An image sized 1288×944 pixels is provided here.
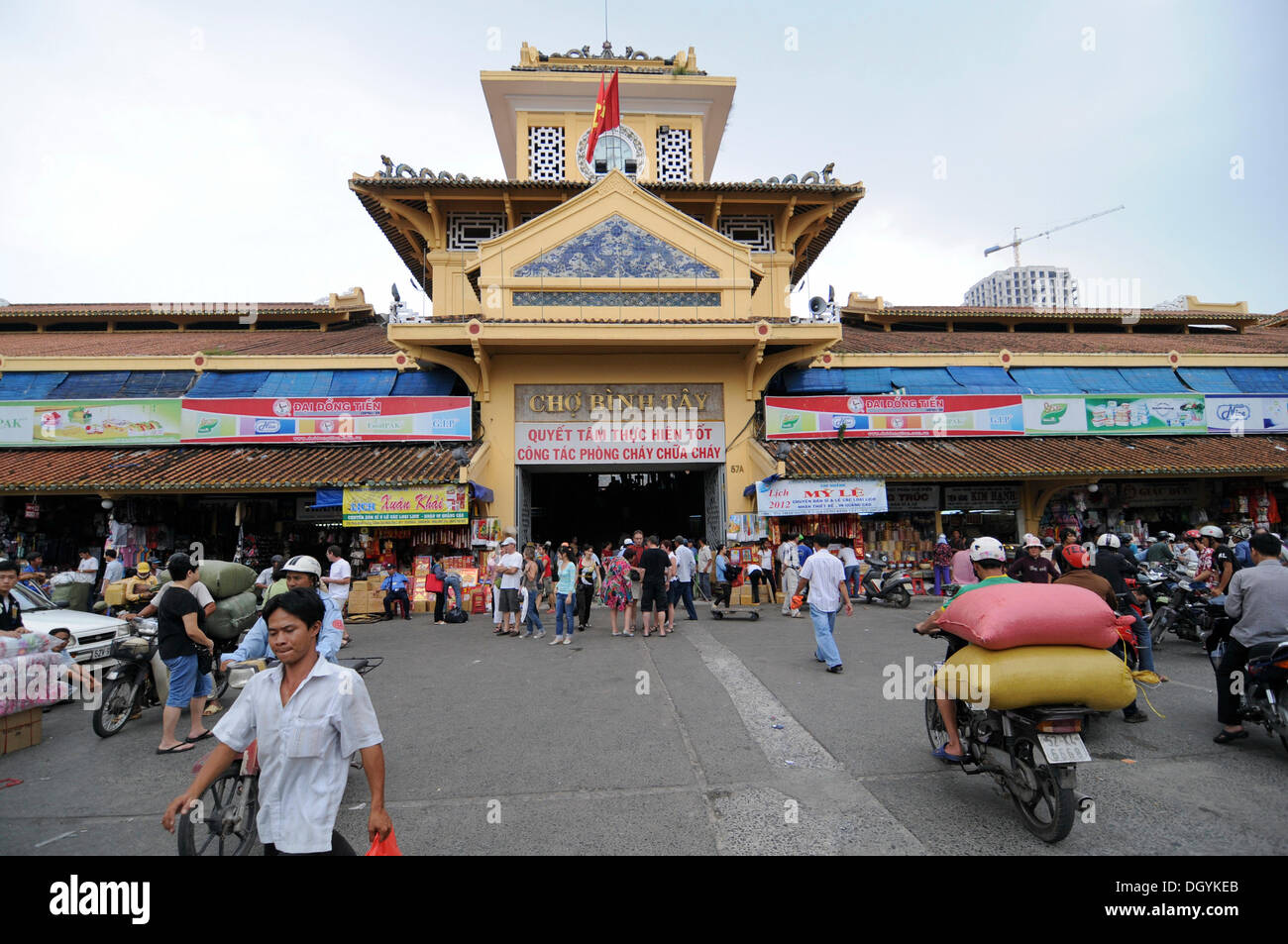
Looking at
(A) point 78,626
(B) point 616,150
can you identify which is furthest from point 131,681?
(B) point 616,150

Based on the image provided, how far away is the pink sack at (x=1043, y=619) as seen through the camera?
389cm

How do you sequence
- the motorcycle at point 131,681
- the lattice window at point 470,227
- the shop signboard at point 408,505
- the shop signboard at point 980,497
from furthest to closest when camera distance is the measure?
the lattice window at point 470,227, the shop signboard at point 980,497, the shop signboard at point 408,505, the motorcycle at point 131,681

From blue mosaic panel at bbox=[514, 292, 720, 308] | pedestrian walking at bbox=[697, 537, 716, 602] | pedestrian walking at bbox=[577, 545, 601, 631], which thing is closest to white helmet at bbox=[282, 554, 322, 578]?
pedestrian walking at bbox=[577, 545, 601, 631]

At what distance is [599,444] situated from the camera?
1536cm

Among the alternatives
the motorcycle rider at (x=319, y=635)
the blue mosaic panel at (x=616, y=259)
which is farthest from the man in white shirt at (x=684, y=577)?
the motorcycle rider at (x=319, y=635)

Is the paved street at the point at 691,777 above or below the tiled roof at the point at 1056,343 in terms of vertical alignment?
below

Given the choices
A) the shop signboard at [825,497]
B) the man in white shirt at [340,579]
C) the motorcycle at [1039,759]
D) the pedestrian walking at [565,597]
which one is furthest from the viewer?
the shop signboard at [825,497]

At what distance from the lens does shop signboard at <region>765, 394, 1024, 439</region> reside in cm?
1555

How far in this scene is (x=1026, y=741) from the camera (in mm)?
3908

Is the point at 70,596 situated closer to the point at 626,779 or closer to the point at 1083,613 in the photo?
the point at 626,779

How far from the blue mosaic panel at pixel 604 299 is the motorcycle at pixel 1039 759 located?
12221mm

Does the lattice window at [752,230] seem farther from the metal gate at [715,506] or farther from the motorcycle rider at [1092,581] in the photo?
the motorcycle rider at [1092,581]

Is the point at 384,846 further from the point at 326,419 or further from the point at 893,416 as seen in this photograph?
the point at 893,416

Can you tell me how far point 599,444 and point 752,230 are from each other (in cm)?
770
